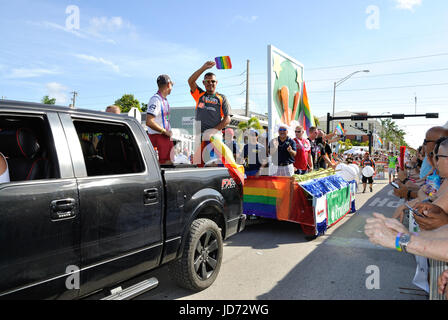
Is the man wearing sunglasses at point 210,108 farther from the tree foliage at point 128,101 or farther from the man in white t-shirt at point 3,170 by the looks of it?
the tree foliage at point 128,101

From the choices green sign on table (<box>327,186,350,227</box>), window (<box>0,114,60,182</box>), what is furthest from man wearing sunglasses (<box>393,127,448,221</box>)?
window (<box>0,114,60,182</box>)

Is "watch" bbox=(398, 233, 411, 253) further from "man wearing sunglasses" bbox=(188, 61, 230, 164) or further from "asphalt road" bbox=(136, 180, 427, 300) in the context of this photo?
"man wearing sunglasses" bbox=(188, 61, 230, 164)

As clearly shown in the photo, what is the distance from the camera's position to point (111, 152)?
3.17 m

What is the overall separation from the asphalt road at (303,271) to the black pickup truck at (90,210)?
0.41 m

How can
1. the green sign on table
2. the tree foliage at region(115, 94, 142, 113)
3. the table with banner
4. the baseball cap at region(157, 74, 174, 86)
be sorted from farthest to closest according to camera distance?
the tree foliage at region(115, 94, 142, 113) → the green sign on table → the table with banner → the baseball cap at region(157, 74, 174, 86)

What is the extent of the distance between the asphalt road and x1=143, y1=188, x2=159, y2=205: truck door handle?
1252 millimetres

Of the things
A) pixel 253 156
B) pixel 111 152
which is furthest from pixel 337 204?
pixel 111 152

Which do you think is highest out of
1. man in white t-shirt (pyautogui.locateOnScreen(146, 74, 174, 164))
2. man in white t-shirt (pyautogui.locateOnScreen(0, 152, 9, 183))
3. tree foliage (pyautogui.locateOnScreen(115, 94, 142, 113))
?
tree foliage (pyautogui.locateOnScreen(115, 94, 142, 113))

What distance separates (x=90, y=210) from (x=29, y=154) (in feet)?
2.28

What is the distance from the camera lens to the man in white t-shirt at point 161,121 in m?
4.38

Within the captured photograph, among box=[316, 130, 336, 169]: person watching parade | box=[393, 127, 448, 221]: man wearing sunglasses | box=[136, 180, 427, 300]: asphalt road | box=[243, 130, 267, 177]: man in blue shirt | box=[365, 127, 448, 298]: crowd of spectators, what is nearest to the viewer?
box=[365, 127, 448, 298]: crowd of spectators

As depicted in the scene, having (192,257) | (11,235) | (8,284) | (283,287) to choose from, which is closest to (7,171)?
(11,235)

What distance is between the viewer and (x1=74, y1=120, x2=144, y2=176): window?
3074mm

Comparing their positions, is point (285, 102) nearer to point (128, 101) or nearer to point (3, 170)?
point (3, 170)
